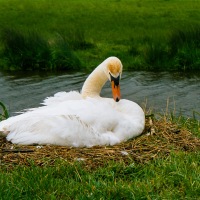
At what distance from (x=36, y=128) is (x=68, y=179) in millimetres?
1171

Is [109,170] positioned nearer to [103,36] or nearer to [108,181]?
[108,181]

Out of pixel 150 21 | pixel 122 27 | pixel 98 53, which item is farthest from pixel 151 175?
pixel 150 21

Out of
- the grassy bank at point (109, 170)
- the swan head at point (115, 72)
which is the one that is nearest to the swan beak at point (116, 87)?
the swan head at point (115, 72)

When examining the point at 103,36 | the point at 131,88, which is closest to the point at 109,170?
the point at 131,88

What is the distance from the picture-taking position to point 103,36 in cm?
2159

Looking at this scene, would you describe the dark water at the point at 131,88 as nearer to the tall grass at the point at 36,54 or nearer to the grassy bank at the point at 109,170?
the tall grass at the point at 36,54

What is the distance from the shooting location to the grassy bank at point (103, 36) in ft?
53.8

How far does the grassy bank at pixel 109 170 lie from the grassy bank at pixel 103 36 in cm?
980

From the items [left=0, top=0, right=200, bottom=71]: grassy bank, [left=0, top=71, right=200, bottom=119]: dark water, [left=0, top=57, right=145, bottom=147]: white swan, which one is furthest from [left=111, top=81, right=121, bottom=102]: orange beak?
[left=0, top=0, right=200, bottom=71]: grassy bank

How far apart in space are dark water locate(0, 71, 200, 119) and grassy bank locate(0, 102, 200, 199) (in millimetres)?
4468

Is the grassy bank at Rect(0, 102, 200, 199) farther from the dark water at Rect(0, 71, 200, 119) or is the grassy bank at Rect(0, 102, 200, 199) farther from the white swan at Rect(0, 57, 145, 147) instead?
the dark water at Rect(0, 71, 200, 119)

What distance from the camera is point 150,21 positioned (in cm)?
2611

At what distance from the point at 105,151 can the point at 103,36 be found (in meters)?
15.8

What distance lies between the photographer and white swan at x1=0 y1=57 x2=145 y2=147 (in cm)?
629
